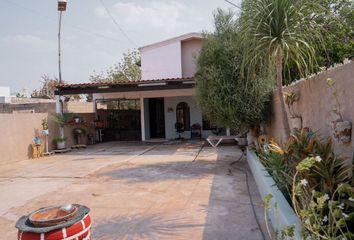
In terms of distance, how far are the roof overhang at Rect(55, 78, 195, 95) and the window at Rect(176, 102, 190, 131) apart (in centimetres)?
374

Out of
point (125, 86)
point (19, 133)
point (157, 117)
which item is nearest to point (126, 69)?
point (157, 117)

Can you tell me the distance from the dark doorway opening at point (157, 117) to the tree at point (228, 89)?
381 inches

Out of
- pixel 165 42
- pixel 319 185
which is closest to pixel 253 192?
pixel 319 185

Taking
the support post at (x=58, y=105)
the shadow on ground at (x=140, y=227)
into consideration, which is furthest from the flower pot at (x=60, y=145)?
the shadow on ground at (x=140, y=227)

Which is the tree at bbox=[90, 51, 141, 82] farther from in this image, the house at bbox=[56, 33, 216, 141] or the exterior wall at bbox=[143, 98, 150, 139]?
the exterior wall at bbox=[143, 98, 150, 139]

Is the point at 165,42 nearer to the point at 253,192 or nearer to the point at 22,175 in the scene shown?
the point at 22,175

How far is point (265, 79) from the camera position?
27.0 feet

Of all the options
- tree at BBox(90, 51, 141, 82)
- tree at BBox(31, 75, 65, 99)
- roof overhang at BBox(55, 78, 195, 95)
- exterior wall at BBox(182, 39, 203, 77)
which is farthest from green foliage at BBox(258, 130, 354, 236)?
tree at BBox(31, 75, 65, 99)

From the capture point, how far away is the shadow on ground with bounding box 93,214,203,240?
416 centimetres

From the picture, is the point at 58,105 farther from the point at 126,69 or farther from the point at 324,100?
the point at 126,69

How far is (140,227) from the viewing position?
4426mm

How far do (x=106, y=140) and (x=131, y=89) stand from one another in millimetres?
5509

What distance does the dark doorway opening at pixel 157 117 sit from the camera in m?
18.4

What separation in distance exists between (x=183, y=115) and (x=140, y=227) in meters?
13.3
